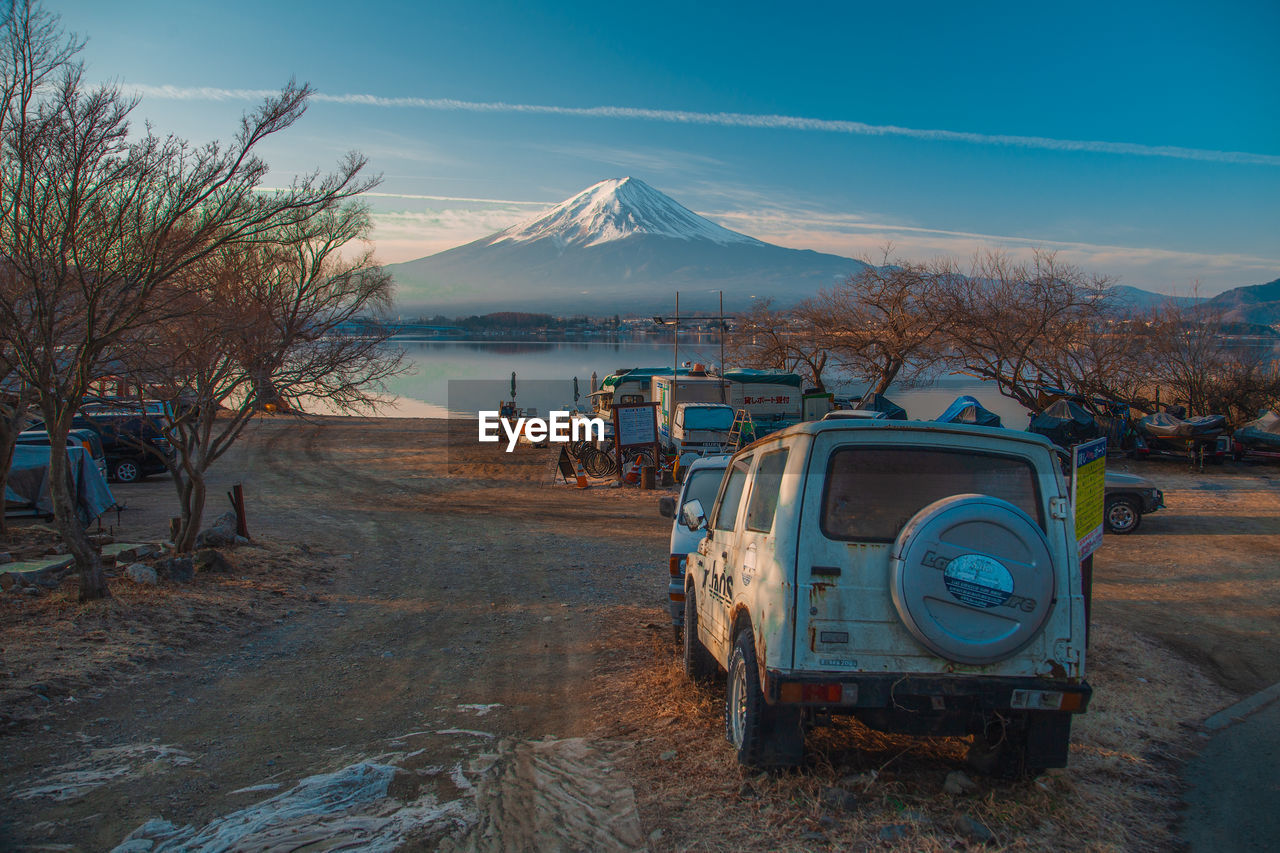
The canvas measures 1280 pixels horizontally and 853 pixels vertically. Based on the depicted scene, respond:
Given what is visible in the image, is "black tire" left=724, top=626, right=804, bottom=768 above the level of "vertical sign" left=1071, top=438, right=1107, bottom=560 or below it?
below

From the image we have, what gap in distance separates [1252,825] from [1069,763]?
850 mm

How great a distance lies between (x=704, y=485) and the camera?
8.12 m

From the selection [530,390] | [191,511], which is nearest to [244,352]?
[191,511]

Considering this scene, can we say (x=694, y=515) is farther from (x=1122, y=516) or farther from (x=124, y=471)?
(x=124, y=471)

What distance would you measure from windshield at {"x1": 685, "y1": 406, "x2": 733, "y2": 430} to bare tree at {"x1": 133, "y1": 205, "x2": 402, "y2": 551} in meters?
8.79

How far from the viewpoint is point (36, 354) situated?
755 cm

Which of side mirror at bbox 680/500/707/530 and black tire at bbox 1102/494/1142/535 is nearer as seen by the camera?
side mirror at bbox 680/500/707/530

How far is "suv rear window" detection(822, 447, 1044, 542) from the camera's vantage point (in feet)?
13.3

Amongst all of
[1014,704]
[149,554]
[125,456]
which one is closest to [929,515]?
[1014,704]

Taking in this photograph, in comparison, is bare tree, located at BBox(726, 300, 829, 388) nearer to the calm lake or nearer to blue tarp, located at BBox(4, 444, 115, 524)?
the calm lake

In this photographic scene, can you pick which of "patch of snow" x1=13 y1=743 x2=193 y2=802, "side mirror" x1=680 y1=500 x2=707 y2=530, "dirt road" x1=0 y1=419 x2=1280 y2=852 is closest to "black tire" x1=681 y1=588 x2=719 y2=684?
"dirt road" x1=0 y1=419 x2=1280 y2=852

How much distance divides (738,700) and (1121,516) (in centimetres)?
1277

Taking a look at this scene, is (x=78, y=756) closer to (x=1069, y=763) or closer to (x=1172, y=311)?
(x=1069, y=763)

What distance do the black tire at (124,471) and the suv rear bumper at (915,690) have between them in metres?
22.0
